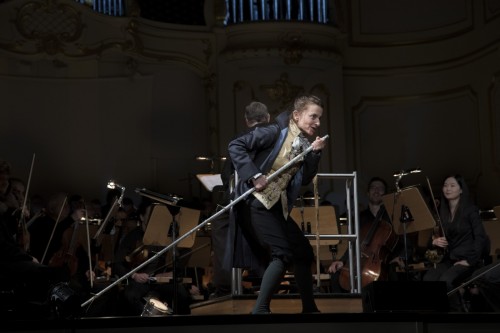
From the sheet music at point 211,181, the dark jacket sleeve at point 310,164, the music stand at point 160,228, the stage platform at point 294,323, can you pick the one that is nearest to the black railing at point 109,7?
the music stand at point 160,228

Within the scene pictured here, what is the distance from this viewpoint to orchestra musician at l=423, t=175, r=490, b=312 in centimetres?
788

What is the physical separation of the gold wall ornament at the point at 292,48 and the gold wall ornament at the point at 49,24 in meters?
2.18

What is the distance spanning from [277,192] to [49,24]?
18.0 feet

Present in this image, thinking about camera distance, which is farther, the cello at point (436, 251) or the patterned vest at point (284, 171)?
the cello at point (436, 251)

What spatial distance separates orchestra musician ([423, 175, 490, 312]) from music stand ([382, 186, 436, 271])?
0.38m

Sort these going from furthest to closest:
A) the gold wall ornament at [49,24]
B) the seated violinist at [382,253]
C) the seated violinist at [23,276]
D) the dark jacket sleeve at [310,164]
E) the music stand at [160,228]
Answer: the gold wall ornament at [49,24] → the seated violinist at [382,253] → the music stand at [160,228] → the dark jacket sleeve at [310,164] → the seated violinist at [23,276]

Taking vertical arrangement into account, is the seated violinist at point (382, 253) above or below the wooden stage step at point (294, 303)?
above

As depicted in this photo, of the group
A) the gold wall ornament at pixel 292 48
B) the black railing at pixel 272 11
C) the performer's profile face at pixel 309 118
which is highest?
the black railing at pixel 272 11

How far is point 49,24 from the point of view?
10.6 m

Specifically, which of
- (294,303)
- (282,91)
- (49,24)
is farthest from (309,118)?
(49,24)

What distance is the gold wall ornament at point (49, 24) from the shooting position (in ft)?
34.4

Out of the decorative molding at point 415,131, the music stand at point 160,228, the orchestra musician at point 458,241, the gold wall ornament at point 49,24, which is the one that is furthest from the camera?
the decorative molding at point 415,131

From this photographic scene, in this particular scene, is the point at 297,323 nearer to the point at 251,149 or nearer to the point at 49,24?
the point at 251,149

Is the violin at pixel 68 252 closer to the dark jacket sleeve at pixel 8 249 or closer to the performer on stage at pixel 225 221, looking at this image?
the performer on stage at pixel 225 221
